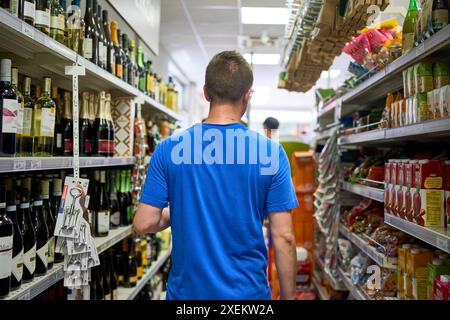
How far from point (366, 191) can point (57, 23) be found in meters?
1.96

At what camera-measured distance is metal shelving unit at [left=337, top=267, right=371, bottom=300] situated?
2499mm

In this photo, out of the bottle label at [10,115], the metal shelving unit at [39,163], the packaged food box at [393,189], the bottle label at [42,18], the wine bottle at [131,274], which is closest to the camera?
the metal shelving unit at [39,163]

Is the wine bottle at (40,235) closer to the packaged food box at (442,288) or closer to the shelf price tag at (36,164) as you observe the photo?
the shelf price tag at (36,164)

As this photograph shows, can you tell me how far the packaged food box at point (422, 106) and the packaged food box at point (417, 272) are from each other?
2.07 feet

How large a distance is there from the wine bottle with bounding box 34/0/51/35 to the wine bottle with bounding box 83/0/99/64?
44 cm

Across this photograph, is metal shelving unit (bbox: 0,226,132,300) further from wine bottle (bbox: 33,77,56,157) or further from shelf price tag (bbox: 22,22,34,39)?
shelf price tag (bbox: 22,22,34,39)

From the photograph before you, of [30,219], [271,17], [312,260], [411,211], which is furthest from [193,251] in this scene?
[271,17]

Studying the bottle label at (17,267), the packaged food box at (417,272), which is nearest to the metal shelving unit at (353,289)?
the packaged food box at (417,272)

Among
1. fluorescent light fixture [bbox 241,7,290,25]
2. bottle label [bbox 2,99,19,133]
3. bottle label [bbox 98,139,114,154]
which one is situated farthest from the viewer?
fluorescent light fixture [bbox 241,7,290,25]

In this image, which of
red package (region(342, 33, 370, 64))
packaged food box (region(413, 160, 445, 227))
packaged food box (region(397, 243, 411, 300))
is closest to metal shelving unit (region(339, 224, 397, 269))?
packaged food box (region(397, 243, 411, 300))

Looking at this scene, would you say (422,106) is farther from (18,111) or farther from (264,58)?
(264,58)

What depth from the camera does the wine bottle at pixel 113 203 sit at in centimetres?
286

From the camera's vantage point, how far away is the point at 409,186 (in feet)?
5.99
